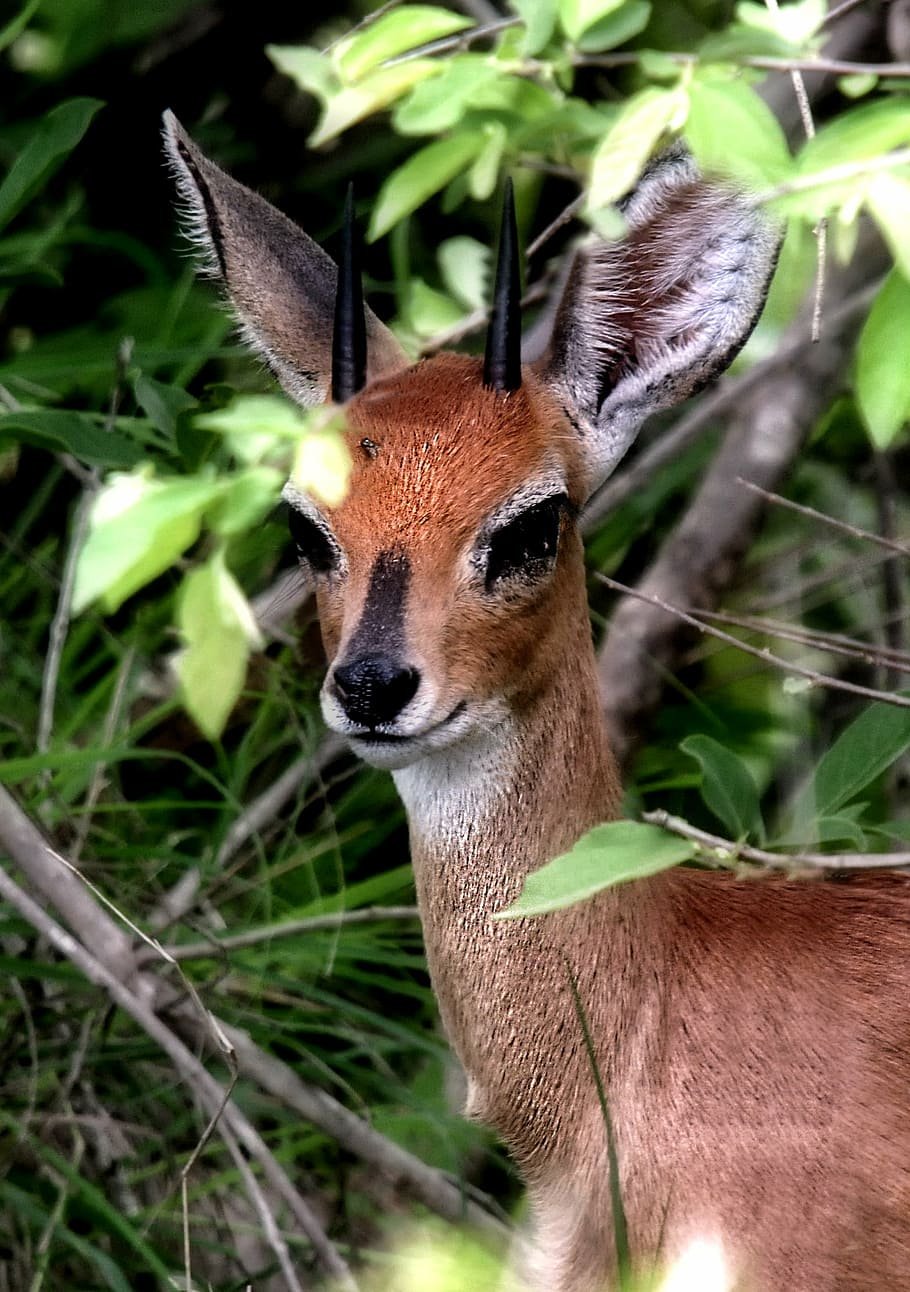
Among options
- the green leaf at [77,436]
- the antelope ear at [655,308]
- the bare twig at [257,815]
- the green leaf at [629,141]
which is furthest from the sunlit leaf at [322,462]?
the bare twig at [257,815]

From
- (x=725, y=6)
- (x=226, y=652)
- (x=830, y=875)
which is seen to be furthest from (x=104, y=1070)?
(x=725, y=6)

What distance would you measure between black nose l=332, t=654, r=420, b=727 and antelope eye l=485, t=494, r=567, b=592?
260 millimetres

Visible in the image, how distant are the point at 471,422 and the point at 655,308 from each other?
445 mm

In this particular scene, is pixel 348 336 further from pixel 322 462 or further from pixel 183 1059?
pixel 183 1059

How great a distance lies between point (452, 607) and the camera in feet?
9.01

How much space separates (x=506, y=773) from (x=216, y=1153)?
154 cm

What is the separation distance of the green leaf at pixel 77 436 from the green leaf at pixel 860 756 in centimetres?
138

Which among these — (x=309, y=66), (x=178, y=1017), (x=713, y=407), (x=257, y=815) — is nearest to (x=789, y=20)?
(x=309, y=66)

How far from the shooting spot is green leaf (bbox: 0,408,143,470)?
11.0 feet

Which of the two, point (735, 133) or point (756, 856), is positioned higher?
point (735, 133)

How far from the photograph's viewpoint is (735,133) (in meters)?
2.05

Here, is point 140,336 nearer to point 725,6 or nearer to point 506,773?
point 725,6

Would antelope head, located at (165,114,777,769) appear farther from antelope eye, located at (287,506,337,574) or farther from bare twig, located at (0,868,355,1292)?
bare twig, located at (0,868,355,1292)

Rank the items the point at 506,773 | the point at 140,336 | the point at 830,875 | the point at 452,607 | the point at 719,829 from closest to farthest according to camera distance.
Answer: the point at 452,607
the point at 506,773
the point at 830,875
the point at 719,829
the point at 140,336
